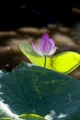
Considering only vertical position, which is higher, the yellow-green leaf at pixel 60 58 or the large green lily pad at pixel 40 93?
the yellow-green leaf at pixel 60 58

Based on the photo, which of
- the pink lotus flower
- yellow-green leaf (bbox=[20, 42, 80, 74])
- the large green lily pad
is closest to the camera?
the large green lily pad

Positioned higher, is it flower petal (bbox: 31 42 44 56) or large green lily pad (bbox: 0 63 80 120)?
flower petal (bbox: 31 42 44 56)

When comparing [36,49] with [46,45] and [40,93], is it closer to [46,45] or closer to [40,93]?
[46,45]

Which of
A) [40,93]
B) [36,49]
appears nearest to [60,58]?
[36,49]

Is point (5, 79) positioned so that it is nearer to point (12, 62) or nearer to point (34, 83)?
point (34, 83)

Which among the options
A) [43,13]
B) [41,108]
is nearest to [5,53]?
[43,13]

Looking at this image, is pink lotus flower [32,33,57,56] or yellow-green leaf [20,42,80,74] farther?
yellow-green leaf [20,42,80,74]

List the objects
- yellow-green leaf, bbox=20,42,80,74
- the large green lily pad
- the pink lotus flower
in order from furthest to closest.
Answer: yellow-green leaf, bbox=20,42,80,74 < the pink lotus flower < the large green lily pad

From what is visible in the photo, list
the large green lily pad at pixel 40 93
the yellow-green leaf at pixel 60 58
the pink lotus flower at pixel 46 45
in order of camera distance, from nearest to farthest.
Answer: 1. the large green lily pad at pixel 40 93
2. the pink lotus flower at pixel 46 45
3. the yellow-green leaf at pixel 60 58
